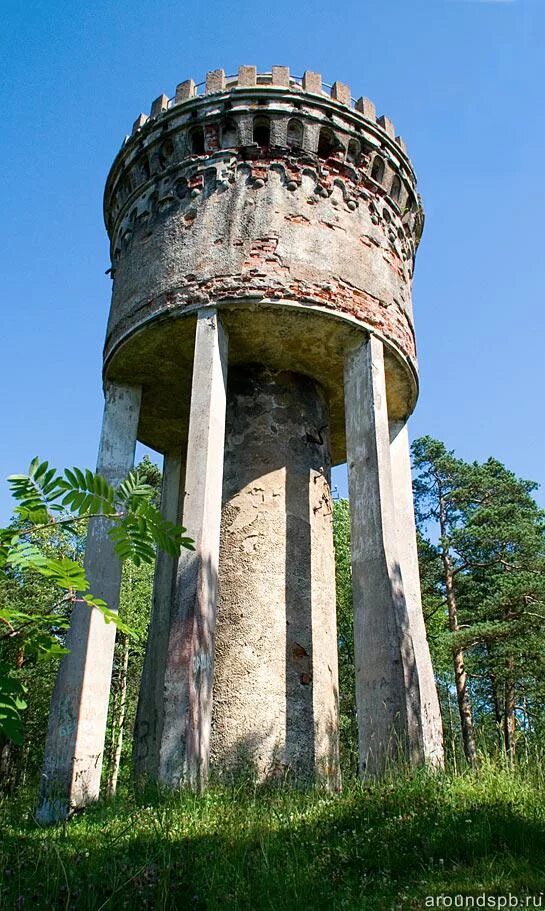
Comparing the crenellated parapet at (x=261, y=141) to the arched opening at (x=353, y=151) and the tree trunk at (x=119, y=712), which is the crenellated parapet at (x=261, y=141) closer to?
the arched opening at (x=353, y=151)

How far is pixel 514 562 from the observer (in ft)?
72.6

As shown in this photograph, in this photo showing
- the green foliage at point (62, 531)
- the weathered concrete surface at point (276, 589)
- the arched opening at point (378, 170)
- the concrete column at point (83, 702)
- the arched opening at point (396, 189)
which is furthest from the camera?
the arched opening at point (396, 189)

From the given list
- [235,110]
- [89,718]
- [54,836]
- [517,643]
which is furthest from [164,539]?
[517,643]

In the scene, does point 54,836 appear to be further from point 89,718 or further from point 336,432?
point 336,432

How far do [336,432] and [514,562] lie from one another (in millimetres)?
12176

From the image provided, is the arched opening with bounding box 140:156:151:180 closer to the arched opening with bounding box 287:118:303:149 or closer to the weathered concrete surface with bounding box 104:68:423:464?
the weathered concrete surface with bounding box 104:68:423:464

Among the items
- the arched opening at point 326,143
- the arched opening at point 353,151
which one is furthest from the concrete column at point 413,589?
the arched opening at point 326,143

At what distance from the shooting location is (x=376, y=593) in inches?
310

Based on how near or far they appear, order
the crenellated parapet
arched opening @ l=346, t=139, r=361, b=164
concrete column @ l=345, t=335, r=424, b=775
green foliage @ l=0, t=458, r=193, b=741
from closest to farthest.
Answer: green foliage @ l=0, t=458, r=193, b=741, concrete column @ l=345, t=335, r=424, b=775, the crenellated parapet, arched opening @ l=346, t=139, r=361, b=164

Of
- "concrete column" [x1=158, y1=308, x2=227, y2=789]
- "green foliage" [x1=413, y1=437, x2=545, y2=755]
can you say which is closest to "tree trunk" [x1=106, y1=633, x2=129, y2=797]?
"green foliage" [x1=413, y1=437, x2=545, y2=755]

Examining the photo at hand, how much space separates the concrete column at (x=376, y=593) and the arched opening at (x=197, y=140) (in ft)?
11.4

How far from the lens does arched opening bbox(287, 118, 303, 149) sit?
32.4 feet

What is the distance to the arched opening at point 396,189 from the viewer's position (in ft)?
35.2

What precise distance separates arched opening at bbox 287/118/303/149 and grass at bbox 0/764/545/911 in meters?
7.75
